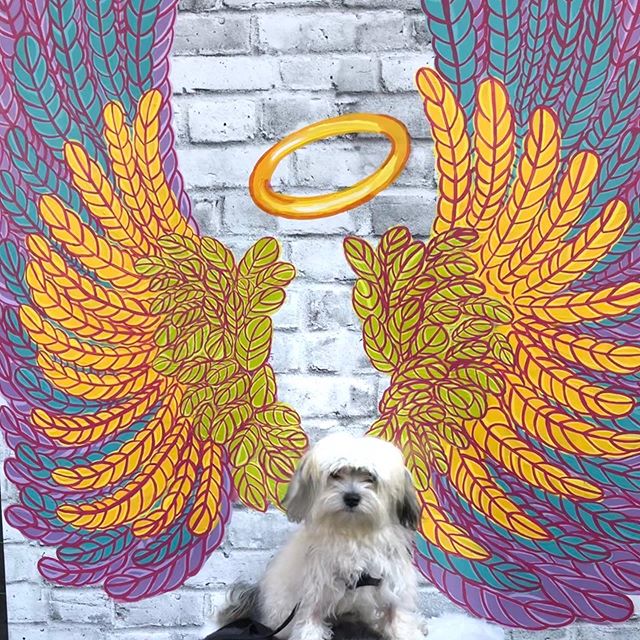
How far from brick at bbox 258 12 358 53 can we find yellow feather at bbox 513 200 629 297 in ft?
2.37

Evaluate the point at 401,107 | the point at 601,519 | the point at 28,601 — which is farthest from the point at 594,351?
the point at 28,601

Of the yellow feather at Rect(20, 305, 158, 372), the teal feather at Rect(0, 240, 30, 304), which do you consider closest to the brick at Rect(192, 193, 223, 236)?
the yellow feather at Rect(20, 305, 158, 372)

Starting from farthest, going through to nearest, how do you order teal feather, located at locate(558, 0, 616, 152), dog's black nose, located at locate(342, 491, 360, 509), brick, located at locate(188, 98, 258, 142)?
brick, located at locate(188, 98, 258, 142) → teal feather, located at locate(558, 0, 616, 152) → dog's black nose, located at locate(342, 491, 360, 509)

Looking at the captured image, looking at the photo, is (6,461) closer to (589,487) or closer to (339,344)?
(339,344)

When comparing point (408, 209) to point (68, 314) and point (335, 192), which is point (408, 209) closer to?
point (335, 192)

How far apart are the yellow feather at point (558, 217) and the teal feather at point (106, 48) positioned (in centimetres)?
105

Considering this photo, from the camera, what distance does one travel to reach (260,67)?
1.99 meters

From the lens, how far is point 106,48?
1.99 meters

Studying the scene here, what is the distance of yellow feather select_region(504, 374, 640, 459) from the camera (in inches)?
76.3

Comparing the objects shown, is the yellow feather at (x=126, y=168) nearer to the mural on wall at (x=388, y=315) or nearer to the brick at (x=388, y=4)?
the mural on wall at (x=388, y=315)

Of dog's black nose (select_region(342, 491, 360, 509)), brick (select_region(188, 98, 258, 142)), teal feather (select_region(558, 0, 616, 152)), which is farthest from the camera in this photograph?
brick (select_region(188, 98, 258, 142))

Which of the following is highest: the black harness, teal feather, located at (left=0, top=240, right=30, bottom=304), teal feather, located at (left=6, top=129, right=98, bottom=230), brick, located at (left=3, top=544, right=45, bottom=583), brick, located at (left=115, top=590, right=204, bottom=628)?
teal feather, located at (left=6, top=129, right=98, bottom=230)

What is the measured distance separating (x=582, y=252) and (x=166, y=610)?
1396 millimetres

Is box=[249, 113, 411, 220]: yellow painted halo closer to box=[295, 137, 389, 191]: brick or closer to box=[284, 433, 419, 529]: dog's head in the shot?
box=[295, 137, 389, 191]: brick
